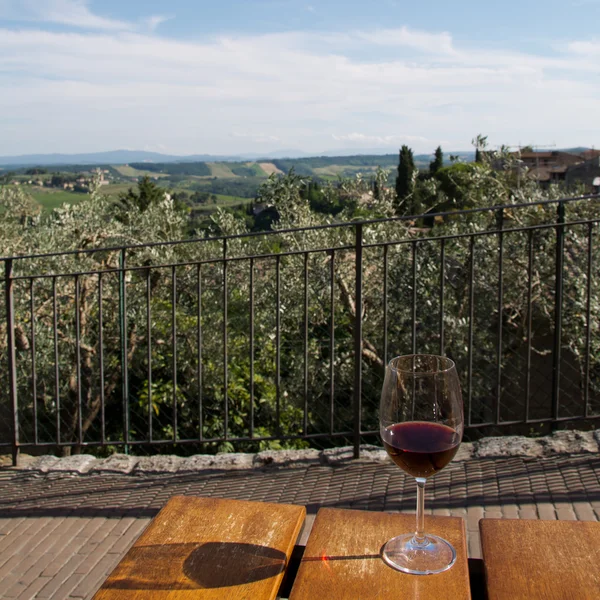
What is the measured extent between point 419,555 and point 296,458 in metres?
2.58

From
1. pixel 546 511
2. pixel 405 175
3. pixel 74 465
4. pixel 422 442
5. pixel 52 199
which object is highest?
pixel 405 175

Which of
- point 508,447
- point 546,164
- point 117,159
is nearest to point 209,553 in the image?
point 508,447

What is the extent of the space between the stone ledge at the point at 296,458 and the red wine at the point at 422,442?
250 cm

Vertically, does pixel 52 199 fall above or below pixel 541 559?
above

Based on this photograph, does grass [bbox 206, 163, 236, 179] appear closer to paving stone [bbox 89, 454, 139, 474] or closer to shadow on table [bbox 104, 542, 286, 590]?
paving stone [bbox 89, 454, 139, 474]

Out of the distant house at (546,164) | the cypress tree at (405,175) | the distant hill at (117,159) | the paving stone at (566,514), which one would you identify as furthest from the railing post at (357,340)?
the distant hill at (117,159)

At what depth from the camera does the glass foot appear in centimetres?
119

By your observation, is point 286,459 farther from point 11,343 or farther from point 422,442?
point 422,442

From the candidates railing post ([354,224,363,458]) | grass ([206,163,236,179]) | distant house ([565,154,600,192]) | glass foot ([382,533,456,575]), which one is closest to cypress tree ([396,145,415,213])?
railing post ([354,224,363,458])

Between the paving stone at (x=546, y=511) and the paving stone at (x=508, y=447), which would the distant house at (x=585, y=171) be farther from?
the paving stone at (x=546, y=511)

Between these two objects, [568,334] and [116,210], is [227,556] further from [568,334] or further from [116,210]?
[116,210]

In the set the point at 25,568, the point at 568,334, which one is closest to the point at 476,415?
the point at 568,334

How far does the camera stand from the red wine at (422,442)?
3.82 feet

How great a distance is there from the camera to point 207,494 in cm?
340
